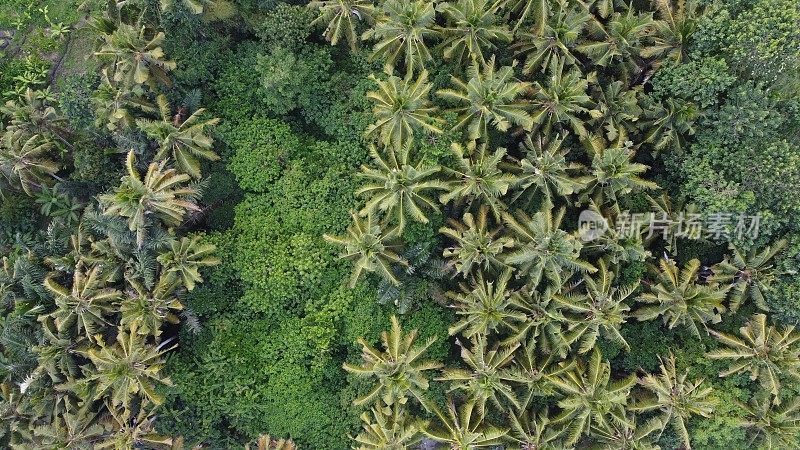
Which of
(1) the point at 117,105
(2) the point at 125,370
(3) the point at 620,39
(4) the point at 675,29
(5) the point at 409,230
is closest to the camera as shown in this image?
(2) the point at 125,370

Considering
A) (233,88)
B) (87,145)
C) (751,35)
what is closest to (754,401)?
(751,35)

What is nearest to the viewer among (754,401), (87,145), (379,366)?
(379,366)

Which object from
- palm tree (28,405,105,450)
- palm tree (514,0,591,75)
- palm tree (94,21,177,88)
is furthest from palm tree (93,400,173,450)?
palm tree (514,0,591,75)

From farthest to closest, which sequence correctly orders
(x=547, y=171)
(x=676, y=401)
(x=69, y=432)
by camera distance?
(x=547, y=171) < (x=676, y=401) < (x=69, y=432)

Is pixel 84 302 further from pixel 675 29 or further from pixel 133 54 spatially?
pixel 675 29

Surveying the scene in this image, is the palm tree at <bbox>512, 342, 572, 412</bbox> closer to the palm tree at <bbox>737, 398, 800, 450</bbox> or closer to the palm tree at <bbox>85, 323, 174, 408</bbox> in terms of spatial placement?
the palm tree at <bbox>737, 398, 800, 450</bbox>

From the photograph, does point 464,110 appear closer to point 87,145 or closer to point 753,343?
point 753,343

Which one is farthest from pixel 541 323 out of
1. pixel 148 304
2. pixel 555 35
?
pixel 148 304
